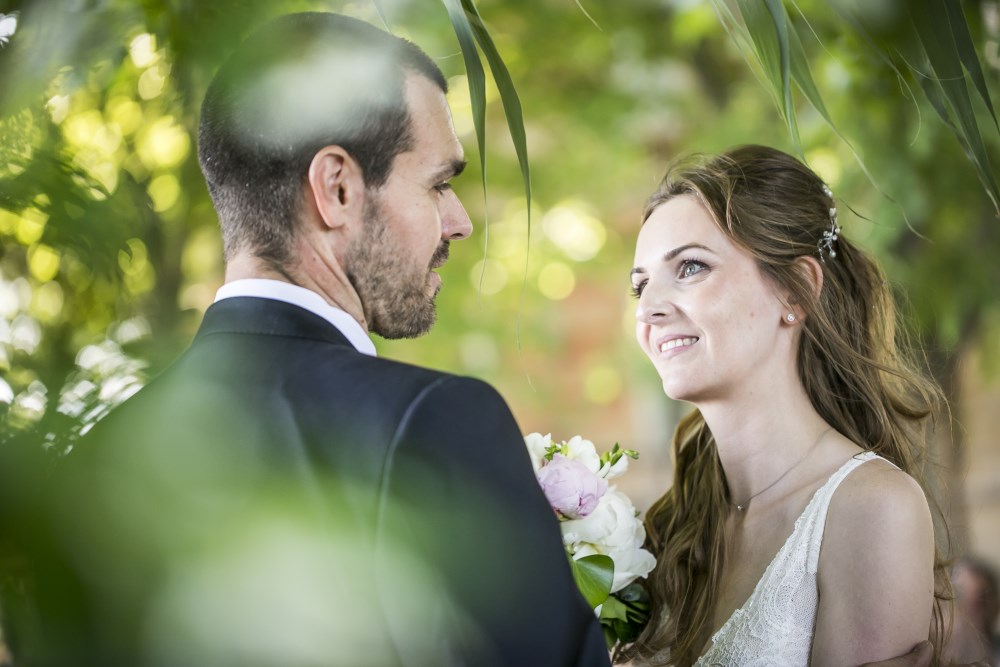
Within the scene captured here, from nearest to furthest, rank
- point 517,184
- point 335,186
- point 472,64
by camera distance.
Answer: point 472,64
point 335,186
point 517,184

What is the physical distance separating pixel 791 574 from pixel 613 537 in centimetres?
40

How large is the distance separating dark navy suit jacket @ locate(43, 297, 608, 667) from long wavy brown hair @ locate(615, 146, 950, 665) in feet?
4.33

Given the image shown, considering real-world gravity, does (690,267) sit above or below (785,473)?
above

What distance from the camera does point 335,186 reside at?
1505 millimetres

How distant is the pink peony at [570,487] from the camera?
2.14 m

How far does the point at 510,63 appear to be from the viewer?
25.1 ft

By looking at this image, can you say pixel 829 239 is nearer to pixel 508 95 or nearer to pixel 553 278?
pixel 508 95

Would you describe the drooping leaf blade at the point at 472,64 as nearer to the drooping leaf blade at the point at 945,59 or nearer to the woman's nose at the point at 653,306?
the drooping leaf blade at the point at 945,59

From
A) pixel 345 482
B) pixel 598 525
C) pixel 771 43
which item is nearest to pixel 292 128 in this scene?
pixel 345 482

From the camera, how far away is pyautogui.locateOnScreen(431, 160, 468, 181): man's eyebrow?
1615 mm

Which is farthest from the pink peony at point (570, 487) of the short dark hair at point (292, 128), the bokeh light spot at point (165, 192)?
the bokeh light spot at point (165, 192)

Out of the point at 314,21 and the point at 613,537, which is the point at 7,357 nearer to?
the point at 314,21

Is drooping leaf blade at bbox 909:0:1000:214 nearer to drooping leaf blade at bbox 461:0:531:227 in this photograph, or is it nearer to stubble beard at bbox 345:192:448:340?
drooping leaf blade at bbox 461:0:531:227

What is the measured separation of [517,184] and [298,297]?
657 centimetres
